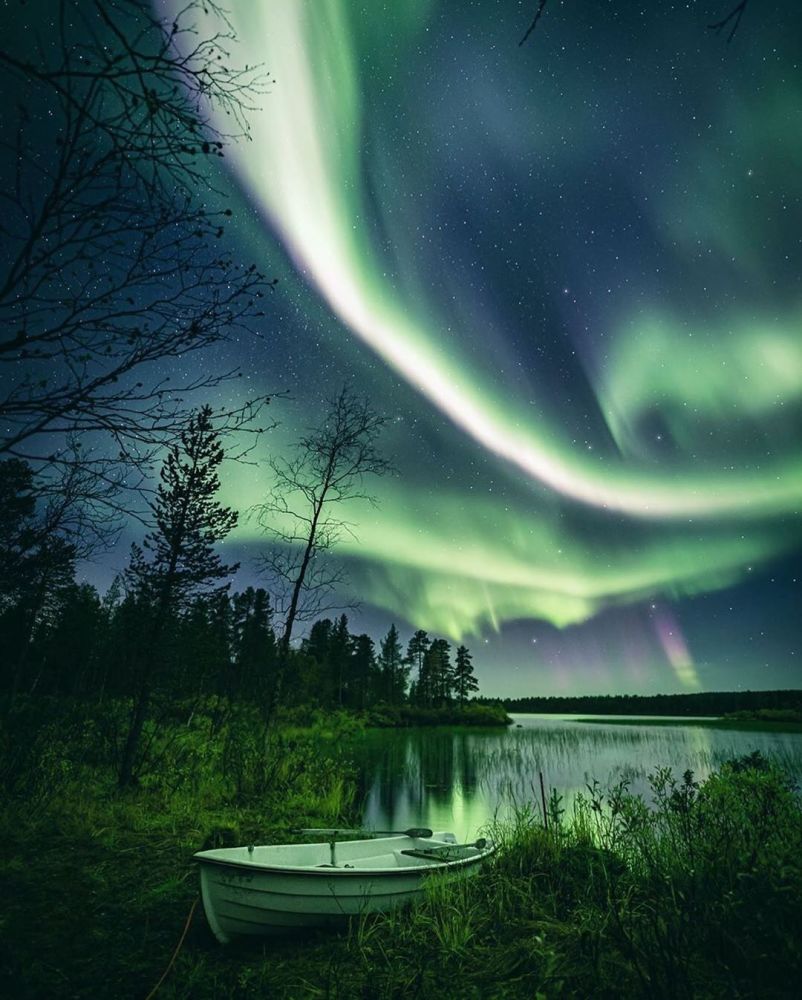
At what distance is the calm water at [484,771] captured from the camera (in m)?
17.4

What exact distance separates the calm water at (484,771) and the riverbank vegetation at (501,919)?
4.19 m

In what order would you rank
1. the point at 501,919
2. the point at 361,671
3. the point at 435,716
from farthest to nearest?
1. the point at 361,671
2. the point at 435,716
3. the point at 501,919

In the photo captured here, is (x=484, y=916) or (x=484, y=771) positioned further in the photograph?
(x=484, y=771)

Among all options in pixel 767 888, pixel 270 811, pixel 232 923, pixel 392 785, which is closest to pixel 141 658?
pixel 270 811

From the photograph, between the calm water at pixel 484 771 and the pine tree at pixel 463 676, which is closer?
the calm water at pixel 484 771

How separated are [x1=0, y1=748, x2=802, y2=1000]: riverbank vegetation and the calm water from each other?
4.19 metres

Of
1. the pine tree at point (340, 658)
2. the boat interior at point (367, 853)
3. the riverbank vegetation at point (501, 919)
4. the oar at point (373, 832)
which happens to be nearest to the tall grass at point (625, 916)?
the riverbank vegetation at point (501, 919)

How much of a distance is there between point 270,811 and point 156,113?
45.9ft

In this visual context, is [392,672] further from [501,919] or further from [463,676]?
[501,919]

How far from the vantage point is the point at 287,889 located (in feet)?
20.7

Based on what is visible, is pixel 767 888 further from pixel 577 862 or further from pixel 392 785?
pixel 392 785

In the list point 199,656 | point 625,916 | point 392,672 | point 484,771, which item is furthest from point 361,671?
point 625,916

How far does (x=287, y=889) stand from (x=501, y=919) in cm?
287

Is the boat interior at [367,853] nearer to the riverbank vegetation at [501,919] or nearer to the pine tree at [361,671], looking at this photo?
the riverbank vegetation at [501,919]
